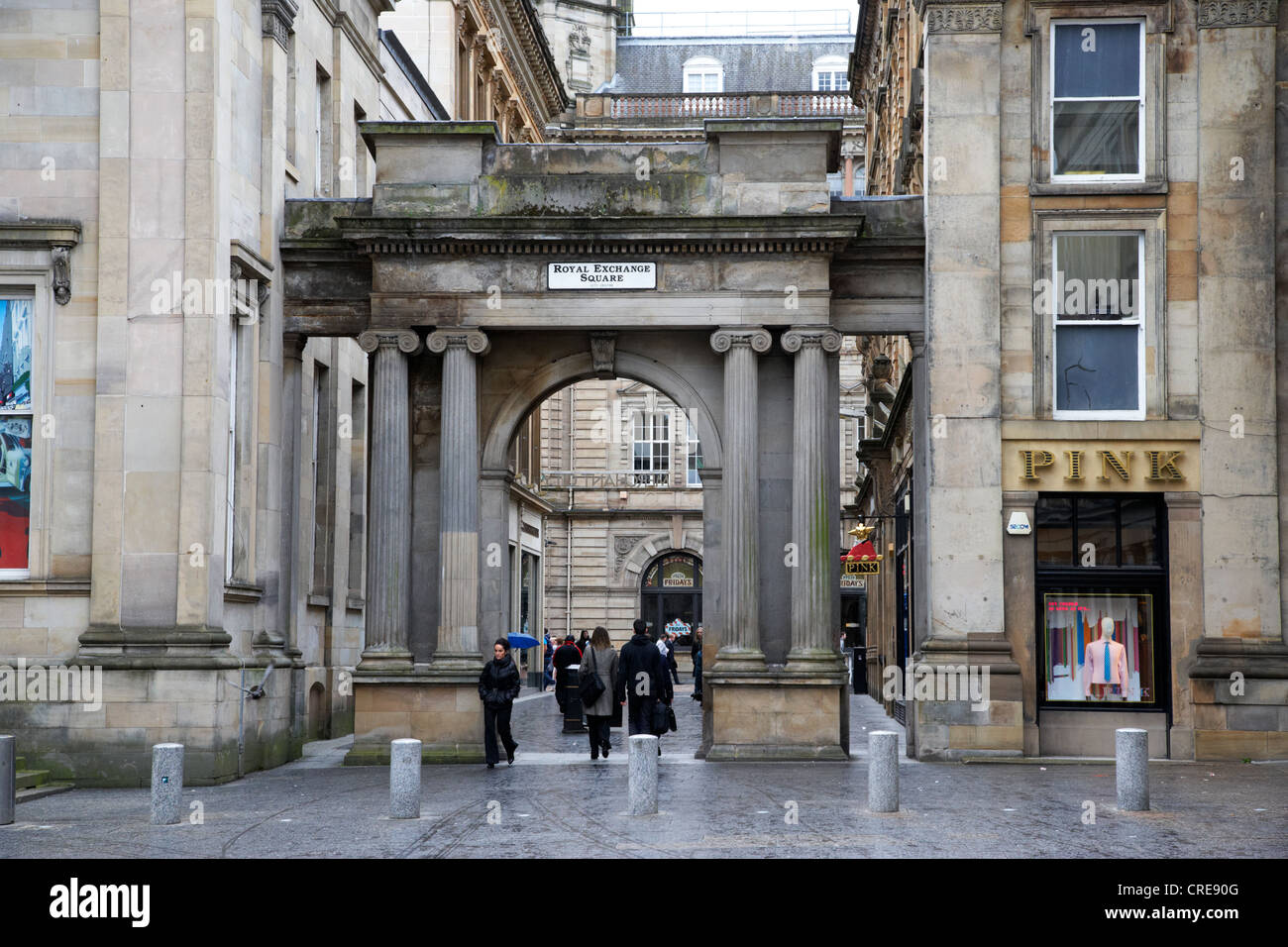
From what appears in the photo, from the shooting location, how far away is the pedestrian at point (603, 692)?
22578mm

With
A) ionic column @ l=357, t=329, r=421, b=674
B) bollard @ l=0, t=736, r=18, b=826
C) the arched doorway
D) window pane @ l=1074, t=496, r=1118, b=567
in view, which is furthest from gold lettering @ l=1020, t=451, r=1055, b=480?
the arched doorway

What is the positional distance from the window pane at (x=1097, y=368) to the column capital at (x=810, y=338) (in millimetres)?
3101

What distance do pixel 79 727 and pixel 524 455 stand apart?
3471 centimetres

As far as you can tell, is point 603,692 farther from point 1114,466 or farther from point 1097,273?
point 1097,273

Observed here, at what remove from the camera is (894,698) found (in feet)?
105

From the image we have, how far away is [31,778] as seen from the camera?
1889 cm

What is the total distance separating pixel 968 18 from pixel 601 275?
6.12 meters

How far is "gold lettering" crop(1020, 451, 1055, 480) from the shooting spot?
22.6 m

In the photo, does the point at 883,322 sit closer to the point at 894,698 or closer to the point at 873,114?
the point at 894,698

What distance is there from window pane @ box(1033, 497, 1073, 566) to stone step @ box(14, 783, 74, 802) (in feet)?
42.0

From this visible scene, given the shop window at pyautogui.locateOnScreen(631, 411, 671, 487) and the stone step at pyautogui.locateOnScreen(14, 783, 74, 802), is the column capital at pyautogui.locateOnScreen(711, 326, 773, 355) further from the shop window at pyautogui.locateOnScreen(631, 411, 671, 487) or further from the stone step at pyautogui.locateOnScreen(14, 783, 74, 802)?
the shop window at pyautogui.locateOnScreen(631, 411, 671, 487)

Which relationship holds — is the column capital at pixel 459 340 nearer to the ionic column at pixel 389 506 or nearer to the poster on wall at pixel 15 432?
the ionic column at pixel 389 506
